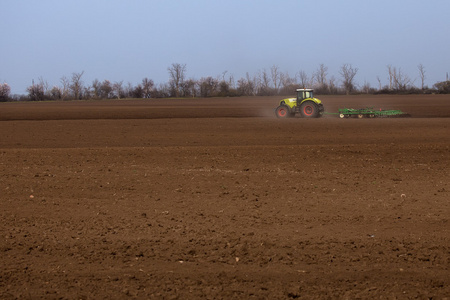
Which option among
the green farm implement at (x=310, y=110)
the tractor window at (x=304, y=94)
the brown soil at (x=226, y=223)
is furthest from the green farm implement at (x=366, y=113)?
the brown soil at (x=226, y=223)

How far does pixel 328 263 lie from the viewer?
18.1ft

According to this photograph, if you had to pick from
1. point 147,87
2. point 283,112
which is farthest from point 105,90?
point 283,112

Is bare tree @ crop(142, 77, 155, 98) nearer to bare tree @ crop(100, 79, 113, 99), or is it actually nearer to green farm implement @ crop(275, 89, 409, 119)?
bare tree @ crop(100, 79, 113, 99)

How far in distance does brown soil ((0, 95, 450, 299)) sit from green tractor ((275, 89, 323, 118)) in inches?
478

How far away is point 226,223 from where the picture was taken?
23.1ft

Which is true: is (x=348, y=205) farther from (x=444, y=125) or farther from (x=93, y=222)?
(x=444, y=125)

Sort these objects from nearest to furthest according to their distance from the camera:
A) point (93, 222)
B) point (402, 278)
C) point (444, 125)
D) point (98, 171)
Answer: point (402, 278) < point (93, 222) < point (98, 171) < point (444, 125)

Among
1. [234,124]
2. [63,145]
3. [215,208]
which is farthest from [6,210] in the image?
[234,124]

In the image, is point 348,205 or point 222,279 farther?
point 348,205

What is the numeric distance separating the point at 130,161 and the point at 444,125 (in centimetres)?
1564

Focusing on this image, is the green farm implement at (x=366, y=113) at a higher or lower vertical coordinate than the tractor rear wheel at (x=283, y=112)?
lower

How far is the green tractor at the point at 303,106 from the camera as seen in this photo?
26.5 meters

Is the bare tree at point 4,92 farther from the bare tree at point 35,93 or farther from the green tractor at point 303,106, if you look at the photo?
the green tractor at point 303,106

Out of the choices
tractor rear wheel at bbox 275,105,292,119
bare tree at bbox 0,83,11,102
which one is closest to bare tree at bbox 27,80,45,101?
bare tree at bbox 0,83,11,102
